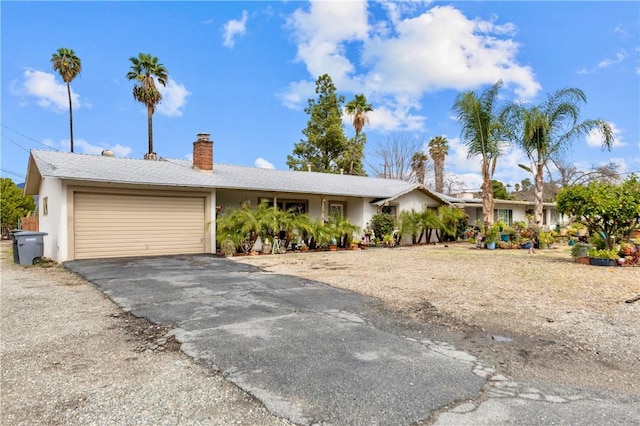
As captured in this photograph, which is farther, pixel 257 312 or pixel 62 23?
pixel 62 23

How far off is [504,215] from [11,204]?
33093mm

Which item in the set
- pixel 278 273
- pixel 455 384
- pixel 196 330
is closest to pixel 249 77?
pixel 278 273

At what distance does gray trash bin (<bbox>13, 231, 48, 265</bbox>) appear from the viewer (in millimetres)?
11539

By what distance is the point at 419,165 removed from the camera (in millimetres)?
36750

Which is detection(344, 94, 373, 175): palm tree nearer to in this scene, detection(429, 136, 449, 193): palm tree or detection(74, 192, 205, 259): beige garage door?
detection(429, 136, 449, 193): palm tree

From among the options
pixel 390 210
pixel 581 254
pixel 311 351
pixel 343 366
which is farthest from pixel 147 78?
pixel 343 366

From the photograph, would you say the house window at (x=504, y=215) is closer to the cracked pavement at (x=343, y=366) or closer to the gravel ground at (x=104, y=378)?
the cracked pavement at (x=343, y=366)

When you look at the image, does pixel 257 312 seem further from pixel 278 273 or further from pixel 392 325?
pixel 278 273

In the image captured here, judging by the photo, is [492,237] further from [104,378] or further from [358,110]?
[358,110]

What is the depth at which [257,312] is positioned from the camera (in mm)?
5570

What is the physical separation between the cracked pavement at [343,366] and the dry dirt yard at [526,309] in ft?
1.38

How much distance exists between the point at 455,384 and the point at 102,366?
3.26 m

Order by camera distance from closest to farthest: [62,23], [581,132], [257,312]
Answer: [257,312]
[62,23]
[581,132]

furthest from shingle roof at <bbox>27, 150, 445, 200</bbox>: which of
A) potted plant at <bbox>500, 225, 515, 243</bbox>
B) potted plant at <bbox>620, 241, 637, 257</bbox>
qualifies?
potted plant at <bbox>620, 241, 637, 257</bbox>
